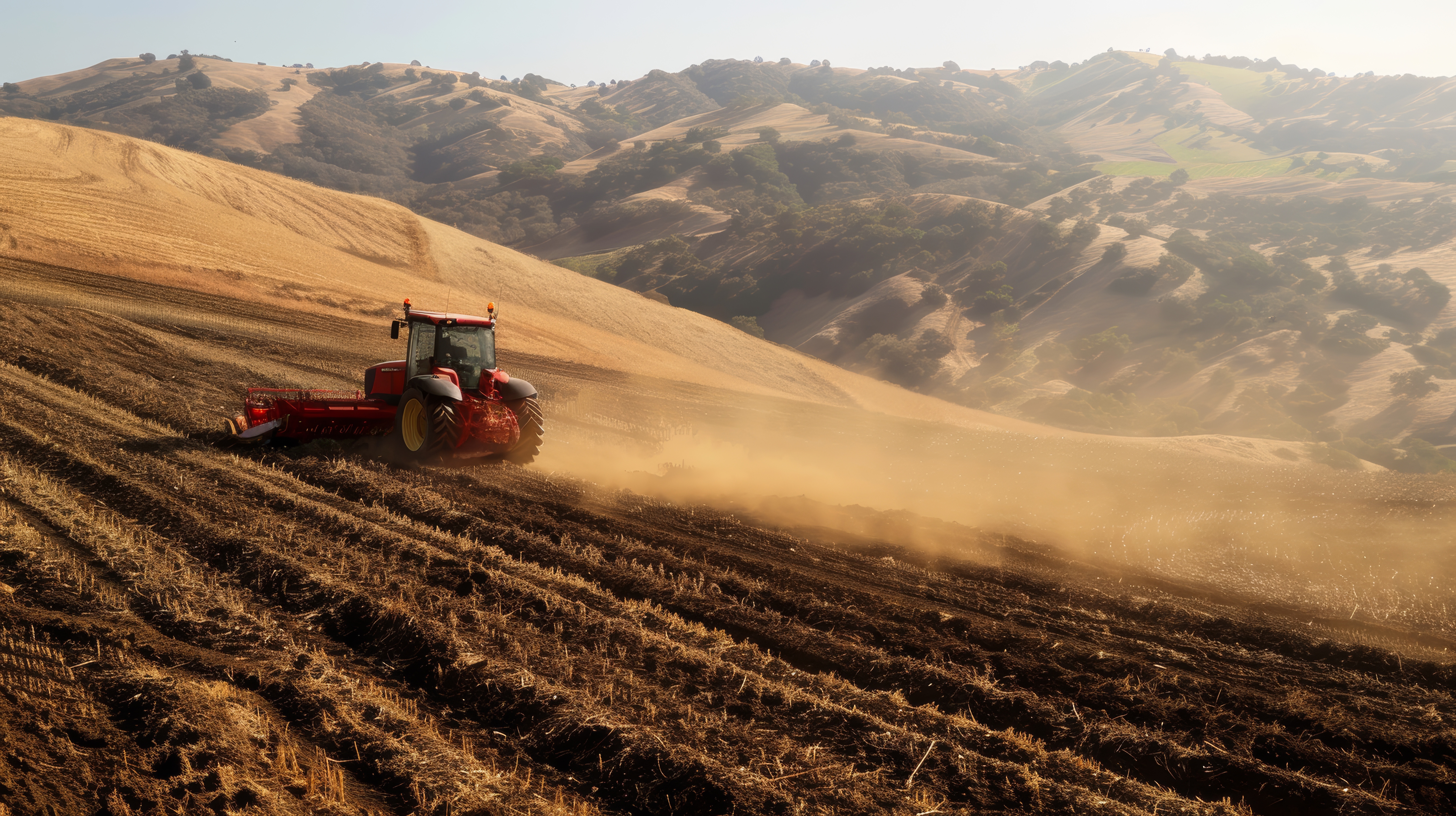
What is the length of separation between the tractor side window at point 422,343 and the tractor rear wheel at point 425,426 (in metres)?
0.52

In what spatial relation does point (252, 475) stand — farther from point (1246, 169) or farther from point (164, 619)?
point (1246, 169)

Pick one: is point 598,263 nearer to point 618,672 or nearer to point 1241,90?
point 618,672

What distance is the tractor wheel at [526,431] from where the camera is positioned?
1241 cm

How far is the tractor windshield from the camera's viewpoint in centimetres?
1219

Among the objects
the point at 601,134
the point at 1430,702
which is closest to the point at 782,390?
the point at 1430,702

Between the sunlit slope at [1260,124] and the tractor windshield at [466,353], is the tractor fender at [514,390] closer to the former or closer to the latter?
the tractor windshield at [466,353]

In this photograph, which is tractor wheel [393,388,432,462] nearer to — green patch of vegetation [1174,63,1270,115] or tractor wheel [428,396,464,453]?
tractor wheel [428,396,464,453]

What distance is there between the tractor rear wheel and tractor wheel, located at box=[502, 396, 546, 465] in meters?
1.00

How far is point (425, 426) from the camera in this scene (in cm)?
1178

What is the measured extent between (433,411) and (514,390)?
4.35 ft

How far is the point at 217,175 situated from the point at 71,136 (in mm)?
5905

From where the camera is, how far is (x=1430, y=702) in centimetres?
573

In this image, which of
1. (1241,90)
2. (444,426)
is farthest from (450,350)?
(1241,90)

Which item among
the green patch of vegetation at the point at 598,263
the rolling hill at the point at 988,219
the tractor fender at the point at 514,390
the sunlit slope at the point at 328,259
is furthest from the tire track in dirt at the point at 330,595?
the green patch of vegetation at the point at 598,263
